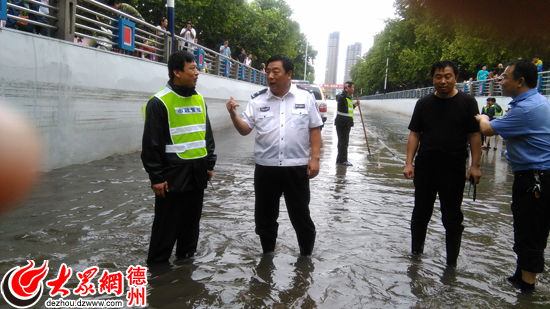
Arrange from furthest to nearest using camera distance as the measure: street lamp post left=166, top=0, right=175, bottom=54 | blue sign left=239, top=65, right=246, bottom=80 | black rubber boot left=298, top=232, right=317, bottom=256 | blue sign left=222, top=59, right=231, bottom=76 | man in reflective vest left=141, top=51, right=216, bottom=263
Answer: blue sign left=239, top=65, right=246, bottom=80, blue sign left=222, top=59, right=231, bottom=76, street lamp post left=166, top=0, right=175, bottom=54, black rubber boot left=298, top=232, right=317, bottom=256, man in reflective vest left=141, top=51, right=216, bottom=263

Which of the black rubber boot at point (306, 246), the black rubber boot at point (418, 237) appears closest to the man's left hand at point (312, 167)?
the black rubber boot at point (306, 246)

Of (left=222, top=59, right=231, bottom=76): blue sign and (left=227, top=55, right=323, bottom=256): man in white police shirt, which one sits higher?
(left=222, top=59, right=231, bottom=76): blue sign

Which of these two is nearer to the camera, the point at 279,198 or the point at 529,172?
the point at 529,172

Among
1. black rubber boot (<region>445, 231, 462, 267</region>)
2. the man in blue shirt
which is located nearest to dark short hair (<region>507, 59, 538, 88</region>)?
the man in blue shirt

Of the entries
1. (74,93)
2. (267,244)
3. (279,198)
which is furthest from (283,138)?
(74,93)

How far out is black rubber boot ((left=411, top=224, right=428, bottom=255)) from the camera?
176 inches

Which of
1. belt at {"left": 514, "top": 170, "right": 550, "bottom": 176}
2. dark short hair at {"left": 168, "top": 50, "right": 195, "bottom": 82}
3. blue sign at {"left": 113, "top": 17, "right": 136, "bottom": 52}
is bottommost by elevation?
belt at {"left": 514, "top": 170, "right": 550, "bottom": 176}

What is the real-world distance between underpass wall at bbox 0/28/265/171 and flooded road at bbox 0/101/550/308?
33.9 inches

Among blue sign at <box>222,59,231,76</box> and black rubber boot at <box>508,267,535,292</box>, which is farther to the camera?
blue sign at <box>222,59,231,76</box>

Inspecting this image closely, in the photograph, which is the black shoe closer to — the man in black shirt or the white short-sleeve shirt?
the man in black shirt

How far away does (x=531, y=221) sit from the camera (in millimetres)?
3707

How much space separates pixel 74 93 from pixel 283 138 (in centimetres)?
584

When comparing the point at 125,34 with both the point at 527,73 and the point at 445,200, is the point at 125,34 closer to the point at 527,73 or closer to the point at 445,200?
the point at 445,200

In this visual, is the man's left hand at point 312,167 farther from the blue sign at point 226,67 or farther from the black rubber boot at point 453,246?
the blue sign at point 226,67
